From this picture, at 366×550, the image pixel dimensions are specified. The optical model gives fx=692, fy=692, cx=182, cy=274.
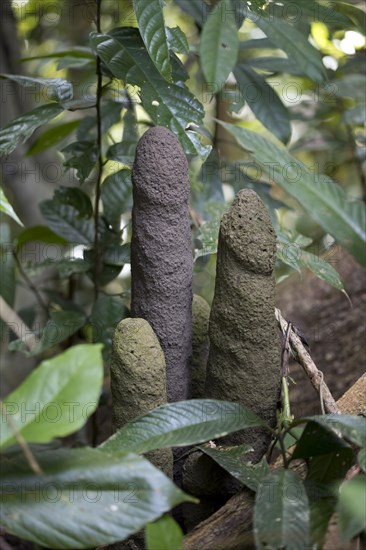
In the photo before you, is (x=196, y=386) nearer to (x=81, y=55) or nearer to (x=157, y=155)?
(x=157, y=155)

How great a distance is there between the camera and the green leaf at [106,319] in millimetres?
1410

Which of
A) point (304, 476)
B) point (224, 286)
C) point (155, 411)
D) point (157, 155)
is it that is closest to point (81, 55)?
point (157, 155)

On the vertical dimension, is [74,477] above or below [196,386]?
above

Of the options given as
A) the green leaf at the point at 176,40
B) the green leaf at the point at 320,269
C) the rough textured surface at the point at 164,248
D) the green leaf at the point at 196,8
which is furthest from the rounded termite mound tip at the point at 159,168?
the green leaf at the point at 196,8

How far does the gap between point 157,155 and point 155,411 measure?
353mm

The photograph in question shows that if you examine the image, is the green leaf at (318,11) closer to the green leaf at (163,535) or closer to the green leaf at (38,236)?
the green leaf at (38,236)

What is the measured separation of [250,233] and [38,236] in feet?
2.87

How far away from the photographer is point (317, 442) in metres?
0.89

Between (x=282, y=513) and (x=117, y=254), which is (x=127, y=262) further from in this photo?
(x=282, y=513)

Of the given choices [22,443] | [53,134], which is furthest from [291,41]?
[22,443]

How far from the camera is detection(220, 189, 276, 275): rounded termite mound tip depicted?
3.05ft

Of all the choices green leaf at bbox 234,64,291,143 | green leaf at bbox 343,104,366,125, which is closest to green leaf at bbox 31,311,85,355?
green leaf at bbox 234,64,291,143

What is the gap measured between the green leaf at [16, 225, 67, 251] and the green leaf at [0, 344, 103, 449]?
929 millimetres

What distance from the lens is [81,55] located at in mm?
1499
